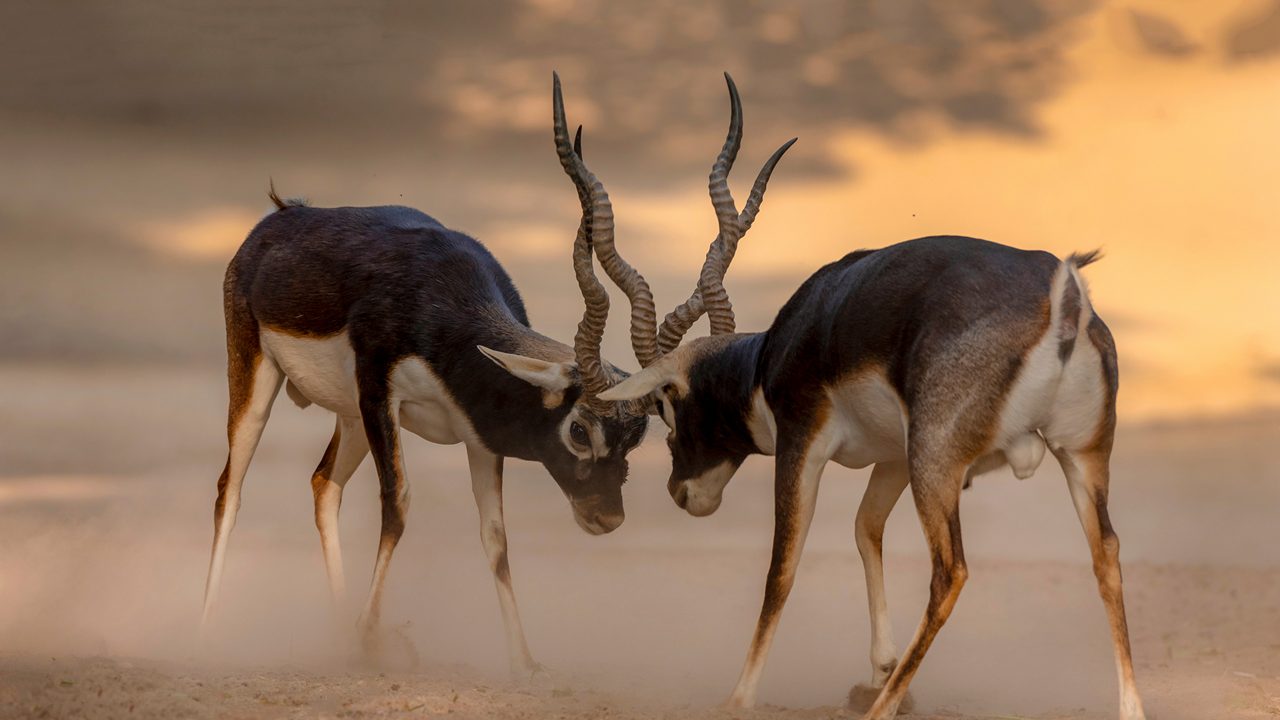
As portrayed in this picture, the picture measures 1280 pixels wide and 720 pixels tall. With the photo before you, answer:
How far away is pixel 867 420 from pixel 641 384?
1889 mm

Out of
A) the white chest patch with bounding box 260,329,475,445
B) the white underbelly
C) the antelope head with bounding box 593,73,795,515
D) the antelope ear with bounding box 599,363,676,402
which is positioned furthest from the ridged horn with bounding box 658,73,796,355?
the white underbelly

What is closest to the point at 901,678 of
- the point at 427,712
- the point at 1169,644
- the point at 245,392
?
the point at 427,712

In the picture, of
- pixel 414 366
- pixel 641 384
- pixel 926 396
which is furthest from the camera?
pixel 414 366

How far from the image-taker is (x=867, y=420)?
27.0 ft

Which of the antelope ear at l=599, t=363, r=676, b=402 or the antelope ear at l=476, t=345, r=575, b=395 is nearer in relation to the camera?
the antelope ear at l=599, t=363, r=676, b=402

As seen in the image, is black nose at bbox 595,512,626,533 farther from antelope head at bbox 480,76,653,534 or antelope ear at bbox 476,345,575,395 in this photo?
antelope ear at bbox 476,345,575,395

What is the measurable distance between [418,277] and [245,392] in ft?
6.42

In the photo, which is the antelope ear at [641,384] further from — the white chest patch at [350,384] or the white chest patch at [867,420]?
the white chest patch at [867,420]

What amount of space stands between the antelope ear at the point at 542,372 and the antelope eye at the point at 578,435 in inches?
9.8

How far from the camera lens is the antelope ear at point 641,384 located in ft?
31.2

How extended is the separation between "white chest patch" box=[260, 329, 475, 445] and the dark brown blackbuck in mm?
12

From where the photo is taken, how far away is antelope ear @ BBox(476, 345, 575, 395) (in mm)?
9781

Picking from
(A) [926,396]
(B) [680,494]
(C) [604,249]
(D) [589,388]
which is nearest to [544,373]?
(D) [589,388]

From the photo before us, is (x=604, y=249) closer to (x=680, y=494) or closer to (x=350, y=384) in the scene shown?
(x=680, y=494)
